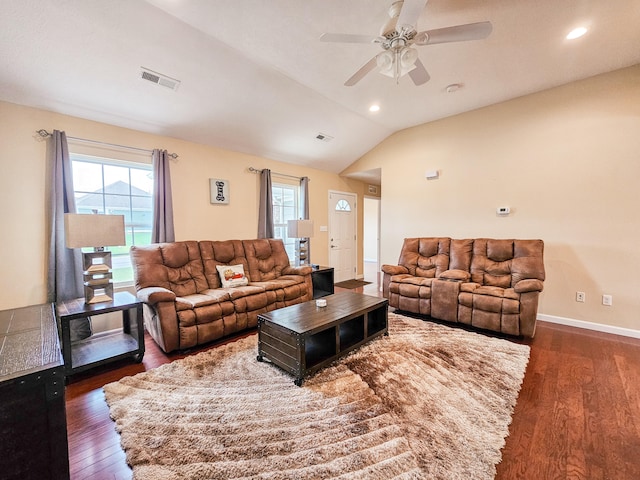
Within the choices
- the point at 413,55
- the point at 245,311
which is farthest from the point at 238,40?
the point at 245,311

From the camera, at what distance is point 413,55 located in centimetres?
205

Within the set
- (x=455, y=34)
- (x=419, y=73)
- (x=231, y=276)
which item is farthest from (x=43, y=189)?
(x=455, y=34)

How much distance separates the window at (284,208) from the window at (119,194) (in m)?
1.97

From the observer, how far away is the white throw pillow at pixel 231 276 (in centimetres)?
350

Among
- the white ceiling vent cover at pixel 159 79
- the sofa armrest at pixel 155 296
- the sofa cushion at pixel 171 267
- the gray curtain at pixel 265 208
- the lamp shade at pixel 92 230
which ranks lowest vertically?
the sofa armrest at pixel 155 296

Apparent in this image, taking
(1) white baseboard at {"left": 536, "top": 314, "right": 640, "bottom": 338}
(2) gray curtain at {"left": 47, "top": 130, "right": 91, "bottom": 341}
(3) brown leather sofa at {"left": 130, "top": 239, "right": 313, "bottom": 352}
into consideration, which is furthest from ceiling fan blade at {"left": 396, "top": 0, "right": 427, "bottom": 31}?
(1) white baseboard at {"left": 536, "top": 314, "right": 640, "bottom": 338}

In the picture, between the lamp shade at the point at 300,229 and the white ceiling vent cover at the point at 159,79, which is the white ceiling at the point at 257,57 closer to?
the white ceiling vent cover at the point at 159,79

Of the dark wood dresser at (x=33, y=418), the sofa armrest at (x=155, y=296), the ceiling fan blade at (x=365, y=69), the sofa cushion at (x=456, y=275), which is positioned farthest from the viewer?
the sofa cushion at (x=456, y=275)

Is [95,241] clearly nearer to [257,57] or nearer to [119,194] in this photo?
[119,194]

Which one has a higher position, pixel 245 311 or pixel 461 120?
pixel 461 120

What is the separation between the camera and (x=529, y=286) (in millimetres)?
2852

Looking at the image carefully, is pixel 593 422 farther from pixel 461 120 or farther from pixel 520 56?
pixel 461 120

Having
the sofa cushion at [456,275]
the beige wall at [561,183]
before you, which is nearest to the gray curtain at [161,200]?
the sofa cushion at [456,275]

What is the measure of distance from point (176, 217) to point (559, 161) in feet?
16.5
